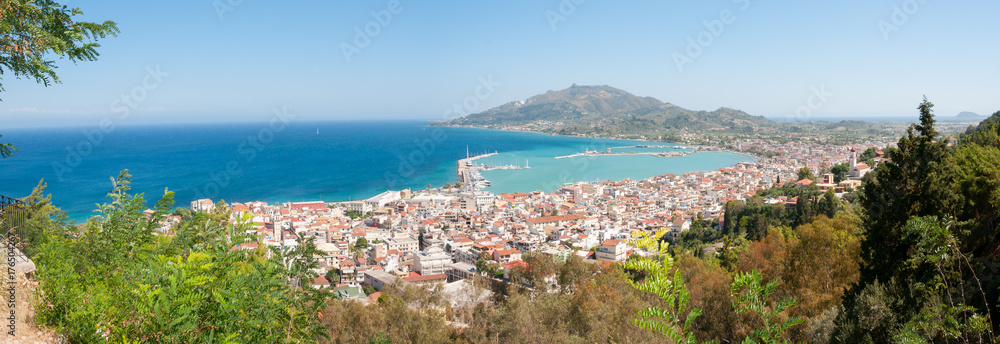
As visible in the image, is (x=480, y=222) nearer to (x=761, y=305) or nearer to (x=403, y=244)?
(x=403, y=244)

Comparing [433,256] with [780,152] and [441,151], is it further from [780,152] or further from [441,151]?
[780,152]

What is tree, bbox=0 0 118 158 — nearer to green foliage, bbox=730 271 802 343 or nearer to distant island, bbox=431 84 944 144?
green foliage, bbox=730 271 802 343

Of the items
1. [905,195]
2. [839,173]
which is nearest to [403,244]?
[905,195]

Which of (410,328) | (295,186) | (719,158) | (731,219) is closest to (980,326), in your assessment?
(410,328)

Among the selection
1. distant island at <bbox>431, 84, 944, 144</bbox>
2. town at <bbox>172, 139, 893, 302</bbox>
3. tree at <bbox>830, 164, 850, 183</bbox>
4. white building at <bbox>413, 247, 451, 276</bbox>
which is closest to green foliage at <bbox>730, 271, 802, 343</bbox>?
town at <bbox>172, 139, 893, 302</bbox>

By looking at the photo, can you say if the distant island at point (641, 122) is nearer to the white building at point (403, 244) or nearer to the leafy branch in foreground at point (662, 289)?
the white building at point (403, 244)
